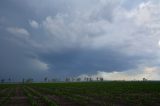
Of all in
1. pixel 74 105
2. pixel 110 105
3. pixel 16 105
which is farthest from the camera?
pixel 16 105

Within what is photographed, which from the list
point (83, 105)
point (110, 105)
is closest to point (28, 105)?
point (83, 105)

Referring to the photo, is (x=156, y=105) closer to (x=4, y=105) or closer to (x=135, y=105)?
(x=135, y=105)

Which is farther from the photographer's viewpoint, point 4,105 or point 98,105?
point 4,105

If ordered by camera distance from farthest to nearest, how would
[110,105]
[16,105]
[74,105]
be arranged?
[16,105], [74,105], [110,105]

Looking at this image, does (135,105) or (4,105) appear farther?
(4,105)

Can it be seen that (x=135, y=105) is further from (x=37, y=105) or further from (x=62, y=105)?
(x=37, y=105)

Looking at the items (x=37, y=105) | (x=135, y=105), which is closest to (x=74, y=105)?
(x=37, y=105)

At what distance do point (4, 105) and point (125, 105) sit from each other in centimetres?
1280

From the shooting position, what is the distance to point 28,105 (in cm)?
2950

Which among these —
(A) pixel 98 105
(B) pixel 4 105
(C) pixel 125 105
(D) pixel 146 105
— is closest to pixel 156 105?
(D) pixel 146 105

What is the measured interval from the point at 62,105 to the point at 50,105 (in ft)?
4.55

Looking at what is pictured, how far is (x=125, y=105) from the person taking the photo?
2738 centimetres

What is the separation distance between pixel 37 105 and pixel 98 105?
248 inches

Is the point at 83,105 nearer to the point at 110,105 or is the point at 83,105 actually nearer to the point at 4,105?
the point at 110,105
